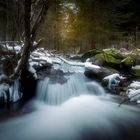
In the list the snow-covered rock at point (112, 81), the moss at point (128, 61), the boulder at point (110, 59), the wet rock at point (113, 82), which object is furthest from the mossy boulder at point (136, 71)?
the snow-covered rock at point (112, 81)

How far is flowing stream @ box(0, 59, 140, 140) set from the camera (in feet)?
23.9

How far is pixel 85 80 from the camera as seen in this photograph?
12008 millimetres

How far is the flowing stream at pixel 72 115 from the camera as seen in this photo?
7.28 meters

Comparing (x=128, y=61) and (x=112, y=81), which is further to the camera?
(x=128, y=61)

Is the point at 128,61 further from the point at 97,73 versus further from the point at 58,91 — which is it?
the point at 58,91

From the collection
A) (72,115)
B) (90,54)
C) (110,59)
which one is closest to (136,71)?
(110,59)

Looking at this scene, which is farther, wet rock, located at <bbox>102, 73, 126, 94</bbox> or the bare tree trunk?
wet rock, located at <bbox>102, 73, 126, 94</bbox>

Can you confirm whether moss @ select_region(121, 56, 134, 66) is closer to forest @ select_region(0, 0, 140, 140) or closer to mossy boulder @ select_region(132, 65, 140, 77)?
forest @ select_region(0, 0, 140, 140)

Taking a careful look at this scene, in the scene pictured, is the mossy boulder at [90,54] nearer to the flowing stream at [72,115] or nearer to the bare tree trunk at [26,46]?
the flowing stream at [72,115]

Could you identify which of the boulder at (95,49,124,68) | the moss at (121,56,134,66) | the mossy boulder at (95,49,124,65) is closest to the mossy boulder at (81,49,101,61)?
the mossy boulder at (95,49,124,65)

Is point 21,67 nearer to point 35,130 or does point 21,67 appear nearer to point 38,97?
point 38,97

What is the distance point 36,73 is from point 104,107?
11.3 feet

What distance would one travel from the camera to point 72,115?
8820mm

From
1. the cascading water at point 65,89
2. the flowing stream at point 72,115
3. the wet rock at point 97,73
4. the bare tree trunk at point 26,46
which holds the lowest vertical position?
the flowing stream at point 72,115
